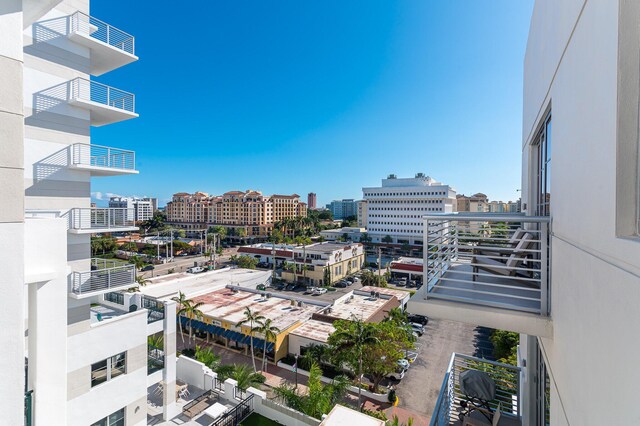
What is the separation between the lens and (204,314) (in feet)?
75.3

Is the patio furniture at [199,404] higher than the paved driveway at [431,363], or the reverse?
the patio furniture at [199,404]

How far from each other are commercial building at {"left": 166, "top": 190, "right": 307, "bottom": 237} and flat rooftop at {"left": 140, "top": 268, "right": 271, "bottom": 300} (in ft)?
144

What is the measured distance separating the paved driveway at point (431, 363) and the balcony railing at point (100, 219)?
16363 mm

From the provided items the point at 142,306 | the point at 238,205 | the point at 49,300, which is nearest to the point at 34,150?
the point at 49,300

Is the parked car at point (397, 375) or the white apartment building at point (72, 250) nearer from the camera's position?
the white apartment building at point (72, 250)

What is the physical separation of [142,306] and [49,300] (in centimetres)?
635

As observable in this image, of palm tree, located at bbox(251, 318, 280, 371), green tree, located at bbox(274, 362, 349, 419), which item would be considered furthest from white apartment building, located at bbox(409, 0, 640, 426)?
palm tree, located at bbox(251, 318, 280, 371)

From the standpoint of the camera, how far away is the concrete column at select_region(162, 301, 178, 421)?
40.8 feet

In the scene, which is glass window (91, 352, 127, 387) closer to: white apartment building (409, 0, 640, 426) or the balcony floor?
white apartment building (409, 0, 640, 426)

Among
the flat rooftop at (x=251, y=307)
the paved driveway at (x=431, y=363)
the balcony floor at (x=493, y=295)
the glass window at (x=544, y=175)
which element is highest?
the glass window at (x=544, y=175)

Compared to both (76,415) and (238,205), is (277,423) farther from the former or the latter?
(238,205)

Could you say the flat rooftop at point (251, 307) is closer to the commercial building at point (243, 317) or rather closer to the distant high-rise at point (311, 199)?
the commercial building at point (243, 317)

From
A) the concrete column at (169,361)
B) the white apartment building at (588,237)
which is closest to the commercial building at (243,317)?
the concrete column at (169,361)

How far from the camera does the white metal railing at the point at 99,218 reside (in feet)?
28.7
